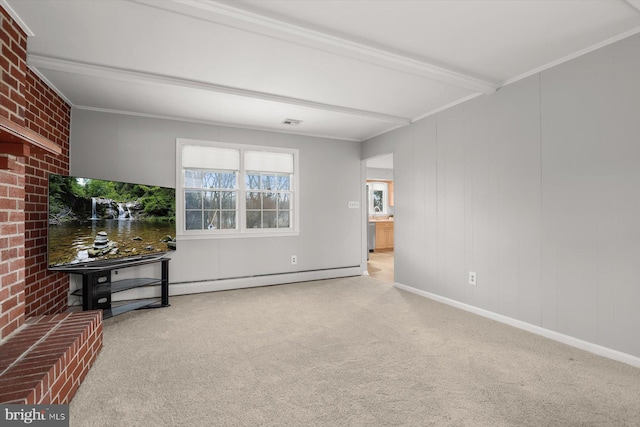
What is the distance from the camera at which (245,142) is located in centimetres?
482

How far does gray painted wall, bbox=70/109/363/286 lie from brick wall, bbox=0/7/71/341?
1.11 feet

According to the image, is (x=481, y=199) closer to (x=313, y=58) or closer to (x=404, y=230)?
(x=404, y=230)

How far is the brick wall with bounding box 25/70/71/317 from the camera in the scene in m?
2.87

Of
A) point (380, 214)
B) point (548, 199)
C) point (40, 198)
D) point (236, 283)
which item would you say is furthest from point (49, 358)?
point (380, 214)

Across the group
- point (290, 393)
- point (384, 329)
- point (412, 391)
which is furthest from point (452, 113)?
point (290, 393)

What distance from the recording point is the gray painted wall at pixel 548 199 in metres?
2.44

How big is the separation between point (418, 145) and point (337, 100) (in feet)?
4.47

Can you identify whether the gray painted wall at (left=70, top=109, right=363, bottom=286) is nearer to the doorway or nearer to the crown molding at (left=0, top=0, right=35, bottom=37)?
the doorway

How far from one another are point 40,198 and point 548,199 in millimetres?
4802


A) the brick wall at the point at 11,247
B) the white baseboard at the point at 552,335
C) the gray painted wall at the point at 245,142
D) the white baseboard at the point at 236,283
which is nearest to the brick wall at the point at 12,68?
the brick wall at the point at 11,247

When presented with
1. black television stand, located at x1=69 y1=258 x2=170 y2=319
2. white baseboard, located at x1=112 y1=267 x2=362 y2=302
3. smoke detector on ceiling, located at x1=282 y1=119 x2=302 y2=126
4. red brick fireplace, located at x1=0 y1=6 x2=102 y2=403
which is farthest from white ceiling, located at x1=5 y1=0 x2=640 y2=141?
white baseboard, located at x1=112 y1=267 x2=362 y2=302

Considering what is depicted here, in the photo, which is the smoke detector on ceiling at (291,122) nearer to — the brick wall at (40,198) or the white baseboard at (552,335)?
the brick wall at (40,198)

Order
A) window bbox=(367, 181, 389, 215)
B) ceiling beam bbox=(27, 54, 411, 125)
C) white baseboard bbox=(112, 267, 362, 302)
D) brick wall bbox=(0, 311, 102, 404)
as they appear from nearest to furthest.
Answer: brick wall bbox=(0, 311, 102, 404), ceiling beam bbox=(27, 54, 411, 125), white baseboard bbox=(112, 267, 362, 302), window bbox=(367, 181, 389, 215)

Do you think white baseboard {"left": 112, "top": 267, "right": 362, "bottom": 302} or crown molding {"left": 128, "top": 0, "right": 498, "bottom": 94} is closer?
crown molding {"left": 128, "top": 0, "right": 498, "bottom": 94}
